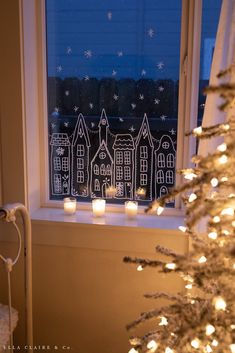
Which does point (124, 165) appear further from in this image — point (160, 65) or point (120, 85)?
point (160, 65)

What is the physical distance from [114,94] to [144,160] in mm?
387

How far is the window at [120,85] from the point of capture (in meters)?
2.21

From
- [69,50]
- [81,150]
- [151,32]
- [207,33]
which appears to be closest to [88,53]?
[69,50]

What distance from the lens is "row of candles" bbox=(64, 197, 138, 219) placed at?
7.41 ft

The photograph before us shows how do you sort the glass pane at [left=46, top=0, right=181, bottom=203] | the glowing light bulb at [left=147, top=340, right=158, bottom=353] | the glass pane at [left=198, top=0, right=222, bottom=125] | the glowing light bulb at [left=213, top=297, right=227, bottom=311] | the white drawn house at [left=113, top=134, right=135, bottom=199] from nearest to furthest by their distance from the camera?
the glowing light bulb at [left=213, top=297, right=227, bottom=311] → the glowing light bulb at [left=147, top=340, right=158, bottom=353] → the glass pane at [left=198, top=0, right=222, bottom=125] → the glass pane at [left=46, top=0, right=181, bottom=203] → the white drawn house at [left=113, top=134, right=135, bottom=199]

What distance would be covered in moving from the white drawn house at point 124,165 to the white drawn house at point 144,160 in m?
0.03

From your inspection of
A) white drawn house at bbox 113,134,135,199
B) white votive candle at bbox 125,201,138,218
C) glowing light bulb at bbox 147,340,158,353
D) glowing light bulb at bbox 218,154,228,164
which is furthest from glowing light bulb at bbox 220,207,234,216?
white drawn house at bbox 113,134,135,199

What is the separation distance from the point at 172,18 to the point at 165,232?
1.08 m

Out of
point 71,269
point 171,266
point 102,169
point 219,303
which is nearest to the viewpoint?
point 219,303

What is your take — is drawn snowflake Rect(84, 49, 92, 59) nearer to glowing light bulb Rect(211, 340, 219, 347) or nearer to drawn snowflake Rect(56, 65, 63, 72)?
drawn snowflake Rect(56, 65, 63, 72)

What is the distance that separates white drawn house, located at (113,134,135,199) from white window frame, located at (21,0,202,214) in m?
0.10

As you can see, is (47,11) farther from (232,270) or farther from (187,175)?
(232,270)

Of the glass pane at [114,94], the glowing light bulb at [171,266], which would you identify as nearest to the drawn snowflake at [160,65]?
the glass pane at [114,94]

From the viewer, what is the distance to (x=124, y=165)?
2365 mm
